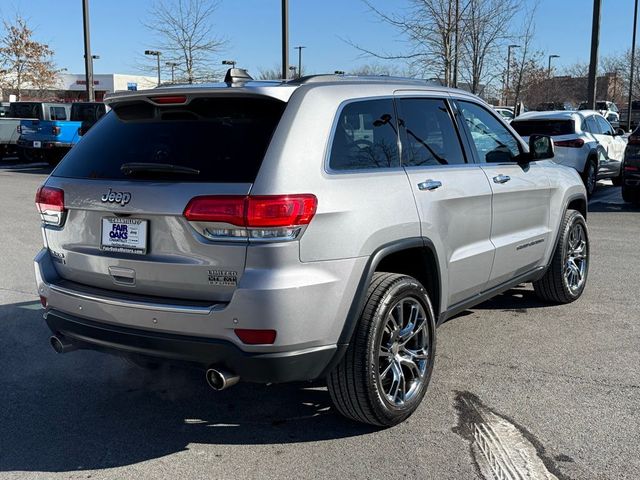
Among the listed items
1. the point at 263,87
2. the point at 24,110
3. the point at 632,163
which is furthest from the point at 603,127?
the point at 24,110

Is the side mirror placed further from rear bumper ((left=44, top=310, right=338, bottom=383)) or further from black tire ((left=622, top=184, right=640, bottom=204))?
black tire ((left=622, top=184, right=640, bottom=204))

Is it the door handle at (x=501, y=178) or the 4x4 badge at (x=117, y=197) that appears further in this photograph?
the door handle at (x=501, y=178)

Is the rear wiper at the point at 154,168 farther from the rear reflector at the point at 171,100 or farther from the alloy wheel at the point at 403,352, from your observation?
the alloy wheel at the point at 403,352

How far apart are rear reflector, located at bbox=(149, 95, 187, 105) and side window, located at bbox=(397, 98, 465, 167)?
1307 millimetres

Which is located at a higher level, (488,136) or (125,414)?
(488,136)

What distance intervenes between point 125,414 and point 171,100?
1.84 metres

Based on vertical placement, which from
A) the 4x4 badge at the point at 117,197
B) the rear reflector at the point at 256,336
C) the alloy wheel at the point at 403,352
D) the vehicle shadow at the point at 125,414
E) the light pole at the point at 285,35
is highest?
the light pole at the point at 285,35

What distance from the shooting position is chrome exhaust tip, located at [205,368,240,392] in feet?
10.4

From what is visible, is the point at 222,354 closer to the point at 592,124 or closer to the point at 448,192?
the point at 448,192

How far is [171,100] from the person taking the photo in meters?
3.44

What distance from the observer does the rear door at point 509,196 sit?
185 inches

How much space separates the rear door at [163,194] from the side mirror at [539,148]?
8.84 feet

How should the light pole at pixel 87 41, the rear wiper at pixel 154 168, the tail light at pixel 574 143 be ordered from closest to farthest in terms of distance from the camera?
the rear wiper at pixel 154 168, the tail light at pixel 574 143, the light pole at pixel 87 41

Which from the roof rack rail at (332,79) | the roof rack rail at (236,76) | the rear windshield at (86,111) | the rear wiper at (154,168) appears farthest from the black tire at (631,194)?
the rear windshield at (86,111)
